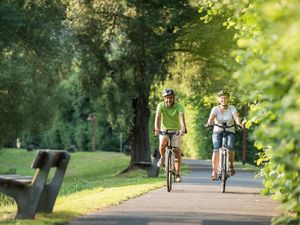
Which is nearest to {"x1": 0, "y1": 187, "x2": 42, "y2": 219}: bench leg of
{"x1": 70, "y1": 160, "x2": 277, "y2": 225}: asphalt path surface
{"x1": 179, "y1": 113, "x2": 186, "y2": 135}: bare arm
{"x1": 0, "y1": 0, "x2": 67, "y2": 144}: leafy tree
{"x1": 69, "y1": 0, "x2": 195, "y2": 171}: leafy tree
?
{"x1": 70, "y1": 160, "x2": 277, "y2": 225}: asphalt path surface

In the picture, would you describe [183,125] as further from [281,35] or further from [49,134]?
[49,134]

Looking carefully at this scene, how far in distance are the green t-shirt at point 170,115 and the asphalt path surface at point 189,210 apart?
50.5 inches

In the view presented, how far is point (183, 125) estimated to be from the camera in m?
14.9

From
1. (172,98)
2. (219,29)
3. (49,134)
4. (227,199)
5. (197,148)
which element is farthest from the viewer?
(49,134)

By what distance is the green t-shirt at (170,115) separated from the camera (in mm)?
15320

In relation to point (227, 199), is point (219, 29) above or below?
above

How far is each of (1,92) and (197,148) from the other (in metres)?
20.7

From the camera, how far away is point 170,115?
50.3 feet

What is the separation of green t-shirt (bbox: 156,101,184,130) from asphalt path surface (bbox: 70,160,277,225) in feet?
4.21

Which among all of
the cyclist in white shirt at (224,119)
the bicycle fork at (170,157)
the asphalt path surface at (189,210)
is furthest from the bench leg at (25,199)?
the cyclist in white shirt at (224,119)

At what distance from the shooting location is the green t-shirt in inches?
603

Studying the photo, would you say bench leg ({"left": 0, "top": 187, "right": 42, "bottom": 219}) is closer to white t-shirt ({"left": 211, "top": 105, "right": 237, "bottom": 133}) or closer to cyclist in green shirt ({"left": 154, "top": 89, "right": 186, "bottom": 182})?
cyclist in green shirt ({"left": 154, "top": 89, "right": 186, "bottom": 182})

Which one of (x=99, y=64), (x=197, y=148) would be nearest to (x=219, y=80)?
(x=99, y=64)

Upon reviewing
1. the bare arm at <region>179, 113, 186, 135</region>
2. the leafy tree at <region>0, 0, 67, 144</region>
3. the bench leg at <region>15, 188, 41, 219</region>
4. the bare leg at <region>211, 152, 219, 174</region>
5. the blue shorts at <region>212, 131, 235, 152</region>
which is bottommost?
the bench leg at <region>15, 188, 41, 219</region>
